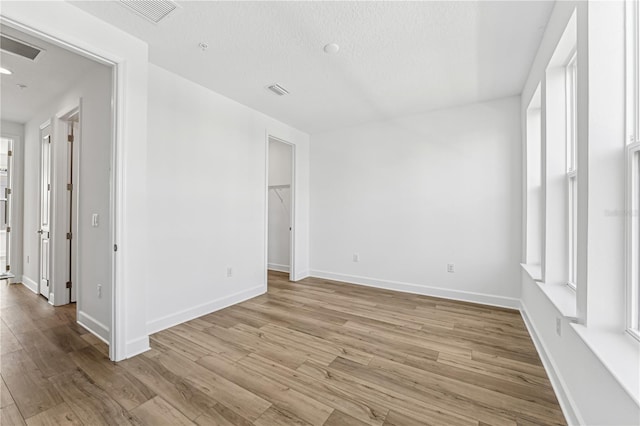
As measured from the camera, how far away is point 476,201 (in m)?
3.61

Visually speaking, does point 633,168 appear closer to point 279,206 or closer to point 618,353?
point 618,353

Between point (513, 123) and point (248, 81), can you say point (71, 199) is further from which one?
point (513, 123)

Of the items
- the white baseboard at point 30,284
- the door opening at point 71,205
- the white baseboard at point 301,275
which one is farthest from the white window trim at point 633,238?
the white baseboard at point 30,284

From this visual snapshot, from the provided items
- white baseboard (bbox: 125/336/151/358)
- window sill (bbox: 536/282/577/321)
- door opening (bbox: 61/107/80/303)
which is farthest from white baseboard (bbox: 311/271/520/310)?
door opening (bbox: 61/107/80/303)

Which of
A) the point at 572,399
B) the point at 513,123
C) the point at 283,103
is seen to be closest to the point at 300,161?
the point at 283,103

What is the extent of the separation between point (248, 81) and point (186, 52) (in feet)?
2.31

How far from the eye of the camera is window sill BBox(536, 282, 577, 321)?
161 centimetres

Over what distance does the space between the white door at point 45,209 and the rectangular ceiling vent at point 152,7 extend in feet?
9.83

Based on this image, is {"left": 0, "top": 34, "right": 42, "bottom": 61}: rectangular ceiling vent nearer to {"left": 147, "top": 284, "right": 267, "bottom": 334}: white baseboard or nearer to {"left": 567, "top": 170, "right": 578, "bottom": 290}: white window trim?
{"left": 147, "top": 284, "right": 267, "bottom": 334}: white baseboard

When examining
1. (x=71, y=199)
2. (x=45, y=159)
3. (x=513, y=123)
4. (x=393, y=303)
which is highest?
(x=513, y=123)

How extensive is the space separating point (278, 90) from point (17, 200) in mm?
4828

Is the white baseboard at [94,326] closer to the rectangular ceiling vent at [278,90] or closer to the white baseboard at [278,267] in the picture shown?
the rectangular ceiling vent at [278,90]

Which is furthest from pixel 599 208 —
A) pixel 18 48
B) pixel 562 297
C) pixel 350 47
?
pixel 18 48

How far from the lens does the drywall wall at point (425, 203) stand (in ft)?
11.3
